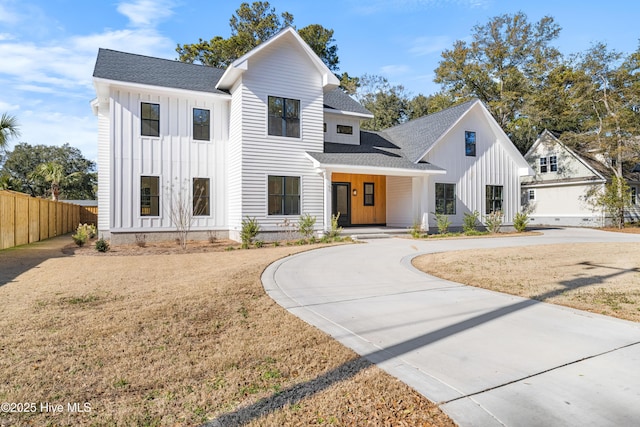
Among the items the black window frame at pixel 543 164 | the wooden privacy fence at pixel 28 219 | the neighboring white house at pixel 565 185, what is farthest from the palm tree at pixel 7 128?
the black window frame at pixel 543 164

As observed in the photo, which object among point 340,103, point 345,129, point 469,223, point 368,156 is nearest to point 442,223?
point 469,223

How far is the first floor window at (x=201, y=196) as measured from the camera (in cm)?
1471

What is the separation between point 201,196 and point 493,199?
14.7 metres

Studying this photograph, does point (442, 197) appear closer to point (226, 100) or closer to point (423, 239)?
point (423, 239)

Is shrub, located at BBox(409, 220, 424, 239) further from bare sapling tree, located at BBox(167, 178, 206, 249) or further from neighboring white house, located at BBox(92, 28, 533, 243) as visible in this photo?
bare sapling tree, located at BBox(167, 178, 206, 249)

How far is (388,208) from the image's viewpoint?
18812 mm

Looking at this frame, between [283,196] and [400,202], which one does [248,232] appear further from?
[400,202]

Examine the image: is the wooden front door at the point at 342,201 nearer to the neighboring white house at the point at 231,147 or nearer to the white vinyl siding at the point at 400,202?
the neighboring white house at the point at 231,147

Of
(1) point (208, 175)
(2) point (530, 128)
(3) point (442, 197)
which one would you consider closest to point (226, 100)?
(1) point (208, 175)

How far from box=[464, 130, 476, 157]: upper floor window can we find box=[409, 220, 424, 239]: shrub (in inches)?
200

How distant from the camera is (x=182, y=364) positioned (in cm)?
324

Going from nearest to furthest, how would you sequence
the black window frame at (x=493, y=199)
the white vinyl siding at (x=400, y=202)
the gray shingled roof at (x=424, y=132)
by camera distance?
the white vinyl siding at (x=400, y=202)
the gray shingled roof at (x=424, y=132)
the black window frame at (x=493, y=199)

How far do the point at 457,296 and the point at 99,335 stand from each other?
192 inches

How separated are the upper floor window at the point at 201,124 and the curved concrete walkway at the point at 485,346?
9.97 m
